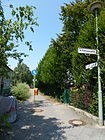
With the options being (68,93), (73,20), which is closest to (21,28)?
(68,93)

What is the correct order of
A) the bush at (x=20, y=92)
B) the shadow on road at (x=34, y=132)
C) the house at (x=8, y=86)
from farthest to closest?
1. the bush at (x=20, y=92)
2. the shadow on road at (x=34, y=132)
3. the house at (x=8, y=86)

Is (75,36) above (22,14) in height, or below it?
above

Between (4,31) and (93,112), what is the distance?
24.8ft

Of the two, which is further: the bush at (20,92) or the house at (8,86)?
the bush at (20,92)

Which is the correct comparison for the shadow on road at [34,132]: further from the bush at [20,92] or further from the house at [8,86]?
the bush at [20,92]

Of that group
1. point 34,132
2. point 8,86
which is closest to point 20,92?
point 8,86

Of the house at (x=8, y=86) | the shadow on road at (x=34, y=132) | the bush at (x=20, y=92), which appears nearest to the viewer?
the house at (x=8, y=86)

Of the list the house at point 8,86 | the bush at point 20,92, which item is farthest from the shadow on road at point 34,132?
the bush at point 20,92

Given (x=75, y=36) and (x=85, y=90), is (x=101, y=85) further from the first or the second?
(x=75, y=36)

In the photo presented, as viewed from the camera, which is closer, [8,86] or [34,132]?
[34,132]

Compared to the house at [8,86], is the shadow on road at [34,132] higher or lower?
lower

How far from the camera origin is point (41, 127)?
8445mm

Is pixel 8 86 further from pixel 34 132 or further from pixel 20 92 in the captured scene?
pixel 34 132

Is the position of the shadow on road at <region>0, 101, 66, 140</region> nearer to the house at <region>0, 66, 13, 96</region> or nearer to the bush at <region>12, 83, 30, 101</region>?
the house at <region>0, 66, 13, 96</region>
